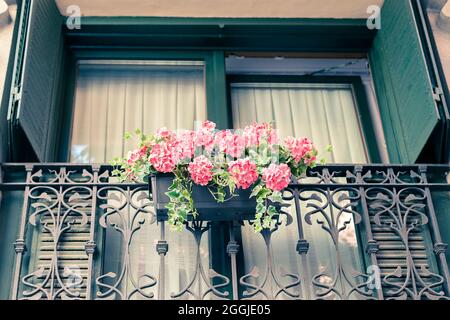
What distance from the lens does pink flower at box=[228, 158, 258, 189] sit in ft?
17.1

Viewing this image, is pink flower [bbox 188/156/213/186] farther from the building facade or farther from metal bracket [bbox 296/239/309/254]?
metal bracket [bbox 296/239/309/254]

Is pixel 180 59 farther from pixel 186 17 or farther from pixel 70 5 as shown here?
pixel 70 5

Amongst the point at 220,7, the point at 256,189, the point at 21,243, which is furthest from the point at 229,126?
the point at 21,243

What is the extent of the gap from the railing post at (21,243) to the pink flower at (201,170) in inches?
45.6

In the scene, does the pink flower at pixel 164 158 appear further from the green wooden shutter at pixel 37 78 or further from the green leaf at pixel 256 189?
the green wooden shutter at pixel 37 78

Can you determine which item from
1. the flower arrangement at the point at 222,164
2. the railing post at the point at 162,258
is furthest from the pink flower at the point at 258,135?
the railing post at the point at 162,258

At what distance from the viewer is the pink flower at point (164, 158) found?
17.3ft

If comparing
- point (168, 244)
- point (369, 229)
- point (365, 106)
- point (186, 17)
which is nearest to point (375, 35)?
point (365, 106)

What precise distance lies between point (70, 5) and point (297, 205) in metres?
2.66

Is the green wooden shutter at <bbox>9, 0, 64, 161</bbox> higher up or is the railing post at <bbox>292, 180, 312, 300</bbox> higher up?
the green wooden shutter at <bbox>9, 0, 64, 161</bbox>

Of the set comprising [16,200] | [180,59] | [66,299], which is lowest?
[66,299]

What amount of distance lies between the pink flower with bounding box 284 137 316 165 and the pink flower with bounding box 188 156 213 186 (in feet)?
1.80

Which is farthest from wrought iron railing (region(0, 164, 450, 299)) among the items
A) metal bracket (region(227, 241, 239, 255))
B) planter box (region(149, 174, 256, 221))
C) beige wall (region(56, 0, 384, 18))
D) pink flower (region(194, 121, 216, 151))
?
beige wall (region(56, 0, 384, 18))

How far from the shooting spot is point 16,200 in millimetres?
5848
